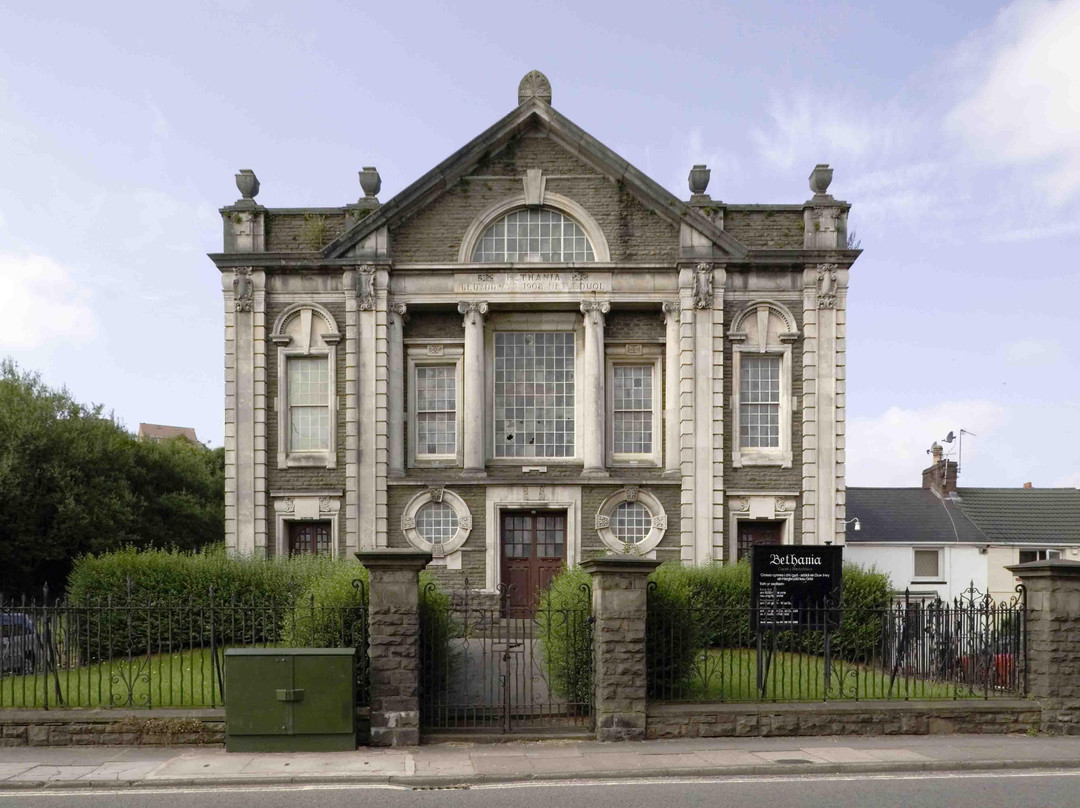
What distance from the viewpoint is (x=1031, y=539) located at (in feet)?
108

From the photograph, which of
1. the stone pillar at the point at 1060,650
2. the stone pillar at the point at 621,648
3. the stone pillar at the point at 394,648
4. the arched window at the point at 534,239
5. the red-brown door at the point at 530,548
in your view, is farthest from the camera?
the arched window at the point at 534,239

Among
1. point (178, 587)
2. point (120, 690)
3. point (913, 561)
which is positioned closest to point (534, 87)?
point (178, 587)

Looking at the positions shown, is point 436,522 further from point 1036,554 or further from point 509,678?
point 1036,554

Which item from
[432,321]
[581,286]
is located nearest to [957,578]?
[581,286]

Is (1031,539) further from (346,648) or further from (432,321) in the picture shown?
(346,648)

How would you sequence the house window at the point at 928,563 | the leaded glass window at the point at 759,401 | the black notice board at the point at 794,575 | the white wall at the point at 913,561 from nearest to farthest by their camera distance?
the black notice board at the point at 794,575 → the leaded glass window at the point at 759,401 → the white wall at the point at 913,561 → the house window at the point at 928,563

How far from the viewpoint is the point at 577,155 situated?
24.4 meters

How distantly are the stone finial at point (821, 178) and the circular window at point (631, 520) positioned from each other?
8.82 meters

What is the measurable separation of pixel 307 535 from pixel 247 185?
9.03 m

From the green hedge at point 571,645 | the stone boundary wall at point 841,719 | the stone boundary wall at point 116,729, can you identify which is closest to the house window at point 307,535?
the green hedge at point 571,645

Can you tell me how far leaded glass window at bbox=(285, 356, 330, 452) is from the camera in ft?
79.8

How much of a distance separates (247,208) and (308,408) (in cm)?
521

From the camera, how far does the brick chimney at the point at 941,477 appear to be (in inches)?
1375

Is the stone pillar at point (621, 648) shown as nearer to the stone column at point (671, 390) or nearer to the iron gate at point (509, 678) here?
the iron gate at point (509, 678)
